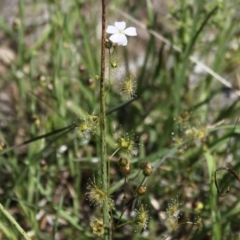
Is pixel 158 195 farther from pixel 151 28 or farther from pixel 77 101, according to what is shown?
pixel 151 28

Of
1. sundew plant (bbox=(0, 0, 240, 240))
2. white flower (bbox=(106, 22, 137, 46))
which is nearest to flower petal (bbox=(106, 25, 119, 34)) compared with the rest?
white flower (bbox=(106, 22, 137, 46))

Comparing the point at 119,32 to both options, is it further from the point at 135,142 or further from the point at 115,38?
the point at 135,142

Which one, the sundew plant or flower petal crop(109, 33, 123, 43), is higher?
the sundew plant

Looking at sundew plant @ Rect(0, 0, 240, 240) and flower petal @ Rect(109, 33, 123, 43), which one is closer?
flower petal @ Rect(109, 33, 123, 43)

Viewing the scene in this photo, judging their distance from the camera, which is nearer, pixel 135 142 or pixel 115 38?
pixel 115 38

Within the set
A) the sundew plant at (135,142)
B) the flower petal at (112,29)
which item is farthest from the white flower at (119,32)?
the sundew plant at (135,142)

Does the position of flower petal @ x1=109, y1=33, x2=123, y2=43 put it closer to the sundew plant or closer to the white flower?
the white flower

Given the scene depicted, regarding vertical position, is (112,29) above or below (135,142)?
below

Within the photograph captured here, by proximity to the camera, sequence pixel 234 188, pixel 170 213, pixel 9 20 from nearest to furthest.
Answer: pixel 170 213 → pixel 234 188 → pixel 9 20

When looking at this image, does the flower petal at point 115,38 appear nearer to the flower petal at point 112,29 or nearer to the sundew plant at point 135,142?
the flower petal at point 112,29

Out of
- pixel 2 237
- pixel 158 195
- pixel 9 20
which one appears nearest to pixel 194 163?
pixel 158 195

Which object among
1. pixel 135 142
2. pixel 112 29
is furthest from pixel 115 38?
pixel 135 142
